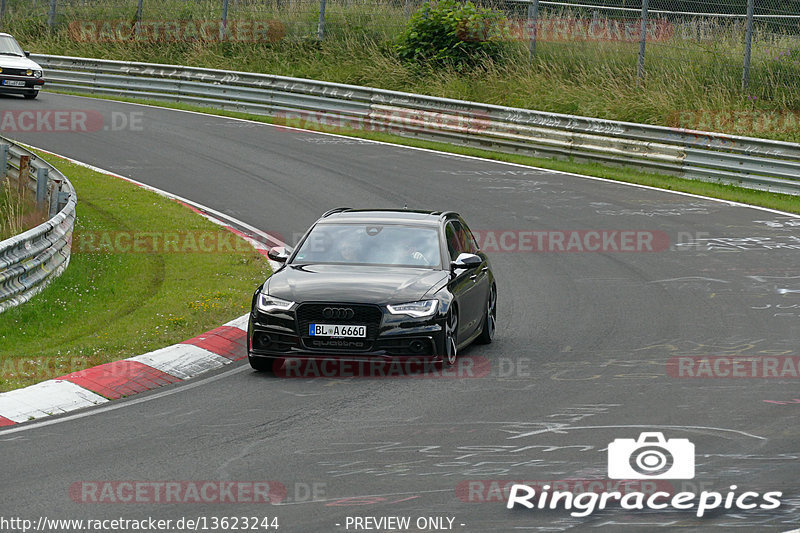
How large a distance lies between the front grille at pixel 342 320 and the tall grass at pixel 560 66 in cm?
1600

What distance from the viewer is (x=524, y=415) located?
980cm

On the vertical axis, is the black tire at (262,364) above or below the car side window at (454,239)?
below

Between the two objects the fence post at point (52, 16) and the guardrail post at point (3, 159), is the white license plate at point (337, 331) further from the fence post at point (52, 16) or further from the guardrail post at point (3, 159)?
the fence post at point (52, 16)

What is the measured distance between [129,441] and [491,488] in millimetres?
2892

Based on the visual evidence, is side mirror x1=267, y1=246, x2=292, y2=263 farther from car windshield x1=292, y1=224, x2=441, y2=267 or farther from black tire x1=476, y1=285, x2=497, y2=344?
black tire x1=476, y1=285, x2=497, y2=344

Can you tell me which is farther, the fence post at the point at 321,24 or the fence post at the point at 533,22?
the fence post at the point at 321,24

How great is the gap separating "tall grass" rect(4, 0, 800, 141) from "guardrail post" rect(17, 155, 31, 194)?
13.5m

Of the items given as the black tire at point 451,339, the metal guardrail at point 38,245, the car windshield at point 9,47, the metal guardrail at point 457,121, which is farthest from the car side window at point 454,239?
the car windshield at point 9,47

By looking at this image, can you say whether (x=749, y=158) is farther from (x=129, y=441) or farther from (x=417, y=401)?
(x=129, y=441)

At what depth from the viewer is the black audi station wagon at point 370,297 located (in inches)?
442

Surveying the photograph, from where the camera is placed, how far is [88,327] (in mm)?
13219

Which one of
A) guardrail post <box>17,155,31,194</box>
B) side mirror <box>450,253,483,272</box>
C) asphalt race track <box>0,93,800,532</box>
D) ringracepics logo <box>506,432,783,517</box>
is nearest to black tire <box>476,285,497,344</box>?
asphalt race track <box>0,93,800,532</box>

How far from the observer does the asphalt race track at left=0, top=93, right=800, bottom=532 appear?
739 cm

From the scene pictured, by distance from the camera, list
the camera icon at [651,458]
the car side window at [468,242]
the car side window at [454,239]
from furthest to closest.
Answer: the car side window at [468,242] < the car side window at [454,239] < the camera icon at [651,458]
